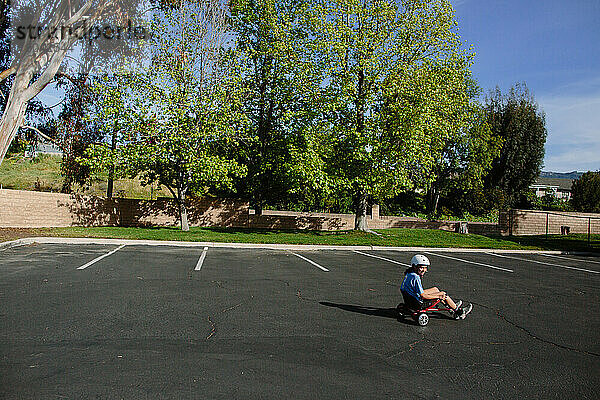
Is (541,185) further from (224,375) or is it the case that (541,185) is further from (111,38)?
(224,375)

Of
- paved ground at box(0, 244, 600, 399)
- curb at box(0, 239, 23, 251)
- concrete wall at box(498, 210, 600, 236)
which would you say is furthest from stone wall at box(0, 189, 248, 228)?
concrete wall at box(498, 210, 600, 236)

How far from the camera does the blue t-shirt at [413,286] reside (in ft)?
24.6

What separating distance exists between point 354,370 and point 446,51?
22.7 metres

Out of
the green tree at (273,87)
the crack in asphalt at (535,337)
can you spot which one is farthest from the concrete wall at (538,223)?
the crack in asphalt at (535,337)

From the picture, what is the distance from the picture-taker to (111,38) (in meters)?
25.9

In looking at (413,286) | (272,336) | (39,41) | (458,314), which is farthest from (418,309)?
(39,41)

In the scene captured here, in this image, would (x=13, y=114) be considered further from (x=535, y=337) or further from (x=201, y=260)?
(x=535, y=337)

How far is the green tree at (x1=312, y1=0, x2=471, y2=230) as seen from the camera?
22828 millimetres

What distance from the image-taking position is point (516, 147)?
1658 inches

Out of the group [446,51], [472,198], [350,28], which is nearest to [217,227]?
[350,28]

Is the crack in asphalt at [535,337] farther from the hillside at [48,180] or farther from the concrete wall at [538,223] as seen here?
the hillside at [48,180]

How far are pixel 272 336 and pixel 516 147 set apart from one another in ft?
135

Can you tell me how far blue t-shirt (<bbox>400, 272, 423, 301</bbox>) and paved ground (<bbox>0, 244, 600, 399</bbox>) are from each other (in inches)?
19.4

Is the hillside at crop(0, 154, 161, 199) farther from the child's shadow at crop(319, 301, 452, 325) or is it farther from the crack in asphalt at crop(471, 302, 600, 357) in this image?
the crack in asphalt at crop(471, 302, 600, 357)
